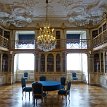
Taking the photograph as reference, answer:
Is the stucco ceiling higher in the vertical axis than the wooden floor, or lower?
higher

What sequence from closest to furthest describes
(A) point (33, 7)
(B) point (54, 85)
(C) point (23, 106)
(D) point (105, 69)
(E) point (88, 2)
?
(C) point (23, 106) → (B) point (54, 85) → (E) point (88, 2) → (A) point (33, 7) → (D) point (105, 69)

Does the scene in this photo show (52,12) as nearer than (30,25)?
Yes

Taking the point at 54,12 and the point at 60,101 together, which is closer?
the point at 60,101

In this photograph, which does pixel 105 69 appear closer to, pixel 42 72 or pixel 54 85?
pixel 42 72

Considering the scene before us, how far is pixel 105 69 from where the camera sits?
13406 millimetres

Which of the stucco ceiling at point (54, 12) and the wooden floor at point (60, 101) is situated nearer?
the wooden floor at point (60, 101)

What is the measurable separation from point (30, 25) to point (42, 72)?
→ 13.4ft

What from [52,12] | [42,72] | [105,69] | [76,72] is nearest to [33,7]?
[52,12]

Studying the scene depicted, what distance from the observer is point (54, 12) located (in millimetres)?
13875

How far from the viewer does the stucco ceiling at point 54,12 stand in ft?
37.4

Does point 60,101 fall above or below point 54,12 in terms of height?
below

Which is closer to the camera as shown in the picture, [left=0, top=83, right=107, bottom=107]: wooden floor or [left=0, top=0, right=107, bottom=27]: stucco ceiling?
[left=0, top=83, right=107, bottom=107]: wooden floor

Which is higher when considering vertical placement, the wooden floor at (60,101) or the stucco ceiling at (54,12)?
the stucco ceiling at (54,12)

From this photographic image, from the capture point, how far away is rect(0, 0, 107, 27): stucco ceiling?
11.4 m
